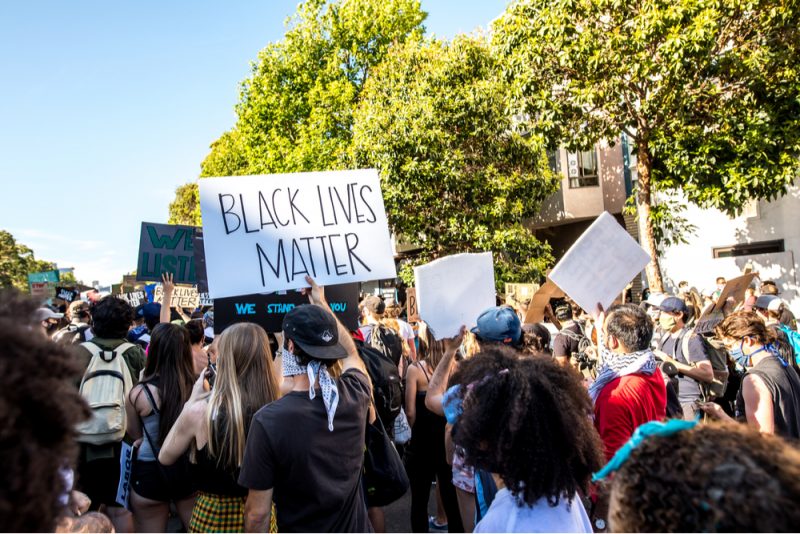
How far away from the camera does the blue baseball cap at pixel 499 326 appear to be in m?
3.46

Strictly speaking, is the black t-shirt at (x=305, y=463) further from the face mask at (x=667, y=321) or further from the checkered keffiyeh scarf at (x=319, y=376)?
the face mask at (x=667, y=321)

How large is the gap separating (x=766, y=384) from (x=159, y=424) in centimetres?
382

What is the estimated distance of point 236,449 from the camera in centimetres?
302

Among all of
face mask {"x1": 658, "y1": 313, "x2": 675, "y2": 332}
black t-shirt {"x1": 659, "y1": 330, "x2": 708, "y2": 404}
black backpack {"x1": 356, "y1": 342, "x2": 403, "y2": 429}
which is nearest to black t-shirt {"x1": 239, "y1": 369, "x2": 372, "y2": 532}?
black backpack {"x1": 356, "y1": 342, "x2": 403, "y2": 429}

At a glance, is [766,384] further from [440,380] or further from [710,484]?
[710,484]

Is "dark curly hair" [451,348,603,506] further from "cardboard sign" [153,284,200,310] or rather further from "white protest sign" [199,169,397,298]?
"cardboard sign" [153,284,200,310]

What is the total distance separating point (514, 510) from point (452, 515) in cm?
270

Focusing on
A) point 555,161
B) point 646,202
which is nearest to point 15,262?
point 555,161

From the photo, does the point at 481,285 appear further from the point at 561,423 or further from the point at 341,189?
the point at 561,423

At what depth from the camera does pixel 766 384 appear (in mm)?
3779

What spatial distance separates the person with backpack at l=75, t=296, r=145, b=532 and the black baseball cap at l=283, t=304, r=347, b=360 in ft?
6.41

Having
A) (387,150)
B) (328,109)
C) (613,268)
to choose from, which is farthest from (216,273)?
(328,109)

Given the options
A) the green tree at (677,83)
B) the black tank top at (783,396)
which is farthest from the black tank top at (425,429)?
the green tree at (677,83)

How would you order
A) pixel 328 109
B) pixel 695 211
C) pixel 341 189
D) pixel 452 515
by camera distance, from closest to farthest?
pixel 341 189 < pixel 452 515 < pixel 695 211 < pixel 328 109
